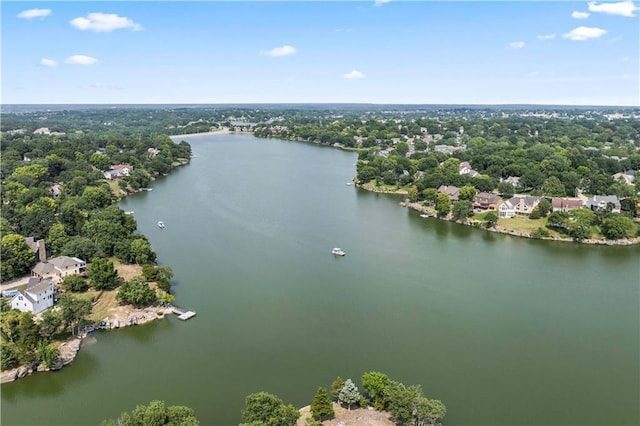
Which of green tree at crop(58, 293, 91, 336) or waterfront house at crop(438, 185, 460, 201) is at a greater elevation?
waterfront house at crop(438, 185, 460, 201)

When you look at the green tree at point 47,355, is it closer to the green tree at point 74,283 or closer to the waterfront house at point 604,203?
the green tree at point 74,283

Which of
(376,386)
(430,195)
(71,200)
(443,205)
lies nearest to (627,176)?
(430,195)

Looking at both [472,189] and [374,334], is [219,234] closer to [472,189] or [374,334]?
[374,334]

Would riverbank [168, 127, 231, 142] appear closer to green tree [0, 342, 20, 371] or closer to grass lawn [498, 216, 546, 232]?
grass lawn [498, 216, 546, 232]

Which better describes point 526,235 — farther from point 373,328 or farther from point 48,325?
point 48,325

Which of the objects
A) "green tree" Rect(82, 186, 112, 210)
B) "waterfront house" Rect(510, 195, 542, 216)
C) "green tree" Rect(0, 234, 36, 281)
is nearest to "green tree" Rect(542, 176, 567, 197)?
"waterfront house" Rect(510, 195, 542, 216)

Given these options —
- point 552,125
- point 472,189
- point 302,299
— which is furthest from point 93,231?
point 552,125

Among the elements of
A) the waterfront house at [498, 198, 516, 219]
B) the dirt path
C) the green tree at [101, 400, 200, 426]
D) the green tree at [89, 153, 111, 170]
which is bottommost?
the dirt path
